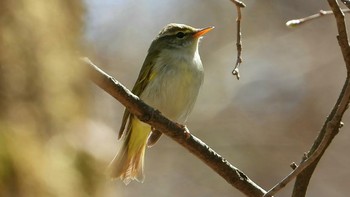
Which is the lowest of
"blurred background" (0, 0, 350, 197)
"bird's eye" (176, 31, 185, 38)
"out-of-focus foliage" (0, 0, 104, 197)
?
"blurred background" (0, 0, 350, 197)

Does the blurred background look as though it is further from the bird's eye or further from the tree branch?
the tree branch

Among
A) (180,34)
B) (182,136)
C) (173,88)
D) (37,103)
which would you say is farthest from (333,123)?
(180,34)

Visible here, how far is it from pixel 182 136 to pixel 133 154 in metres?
1.97

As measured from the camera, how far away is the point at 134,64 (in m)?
8.87

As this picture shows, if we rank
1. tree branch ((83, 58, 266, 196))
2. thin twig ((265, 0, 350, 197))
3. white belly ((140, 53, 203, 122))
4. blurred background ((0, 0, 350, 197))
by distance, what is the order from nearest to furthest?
thin twig ((265, 0, 350, 197)) < tree branch ((83, 58, 266, 196)) < white belly ((140, 53, 203, 122)) < blurred background ((0, 0, 350, 197))

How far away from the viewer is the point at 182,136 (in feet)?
10.9

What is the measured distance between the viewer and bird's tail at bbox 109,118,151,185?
16.6 ft

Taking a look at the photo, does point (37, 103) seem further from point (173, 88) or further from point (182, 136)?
point (173, 88)

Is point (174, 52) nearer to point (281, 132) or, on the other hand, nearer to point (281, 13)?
point (281, 132)

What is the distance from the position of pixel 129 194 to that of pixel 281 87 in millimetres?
2253

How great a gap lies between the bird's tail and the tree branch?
167 cm

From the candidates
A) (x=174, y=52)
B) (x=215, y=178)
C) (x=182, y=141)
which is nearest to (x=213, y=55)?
(x=215, y=178)

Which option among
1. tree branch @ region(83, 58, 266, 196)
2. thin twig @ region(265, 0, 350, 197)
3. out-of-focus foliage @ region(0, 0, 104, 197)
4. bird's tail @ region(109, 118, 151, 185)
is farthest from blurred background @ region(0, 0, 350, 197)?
out-of-focus foliage @ region(0, 0, 104, 197)

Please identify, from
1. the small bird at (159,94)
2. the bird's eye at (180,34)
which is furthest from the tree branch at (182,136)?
the bird's eye at (180,34)
